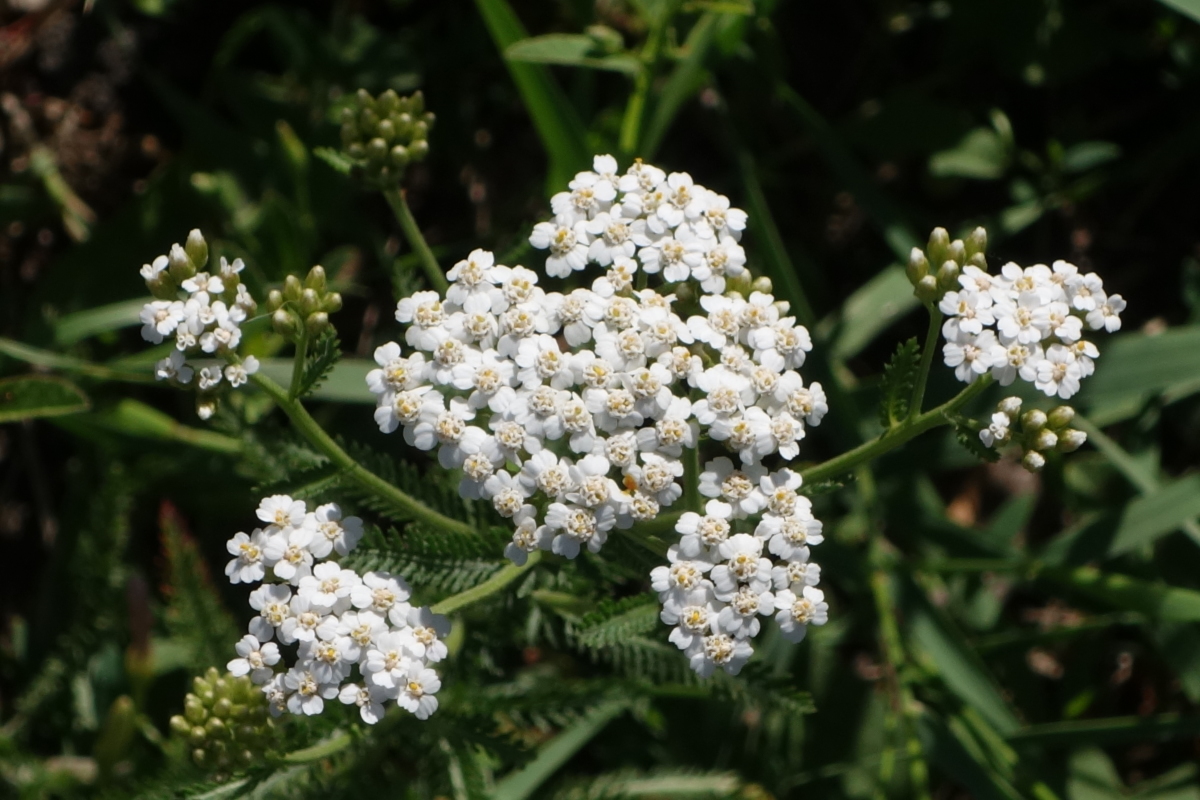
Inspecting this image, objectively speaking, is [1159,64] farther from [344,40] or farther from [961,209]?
[344,40]

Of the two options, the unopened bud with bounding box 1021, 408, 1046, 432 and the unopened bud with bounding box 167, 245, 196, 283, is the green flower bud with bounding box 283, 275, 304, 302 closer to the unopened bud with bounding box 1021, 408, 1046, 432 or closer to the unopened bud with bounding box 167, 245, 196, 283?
the unopened bud with bounding box 167, 245, 196, 283

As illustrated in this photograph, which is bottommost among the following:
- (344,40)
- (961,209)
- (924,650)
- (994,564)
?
(924,650)

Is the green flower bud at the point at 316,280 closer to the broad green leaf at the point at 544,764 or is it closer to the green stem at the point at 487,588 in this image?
the green stem at the point at 487,588

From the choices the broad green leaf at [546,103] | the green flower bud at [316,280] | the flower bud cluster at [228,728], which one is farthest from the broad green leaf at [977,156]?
the flower bud cluster at [228,728]

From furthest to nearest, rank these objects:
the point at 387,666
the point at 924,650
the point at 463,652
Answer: the point at 924,650 → the point at 463,652 → the point at 387,666

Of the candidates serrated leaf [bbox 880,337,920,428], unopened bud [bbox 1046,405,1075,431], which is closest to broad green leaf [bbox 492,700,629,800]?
serrated leaf [bbox 880,337,920,428]

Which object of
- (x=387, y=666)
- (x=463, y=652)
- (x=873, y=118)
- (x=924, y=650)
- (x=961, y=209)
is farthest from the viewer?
(x=961, y=209)

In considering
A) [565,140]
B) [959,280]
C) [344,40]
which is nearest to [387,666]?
[959,280]
